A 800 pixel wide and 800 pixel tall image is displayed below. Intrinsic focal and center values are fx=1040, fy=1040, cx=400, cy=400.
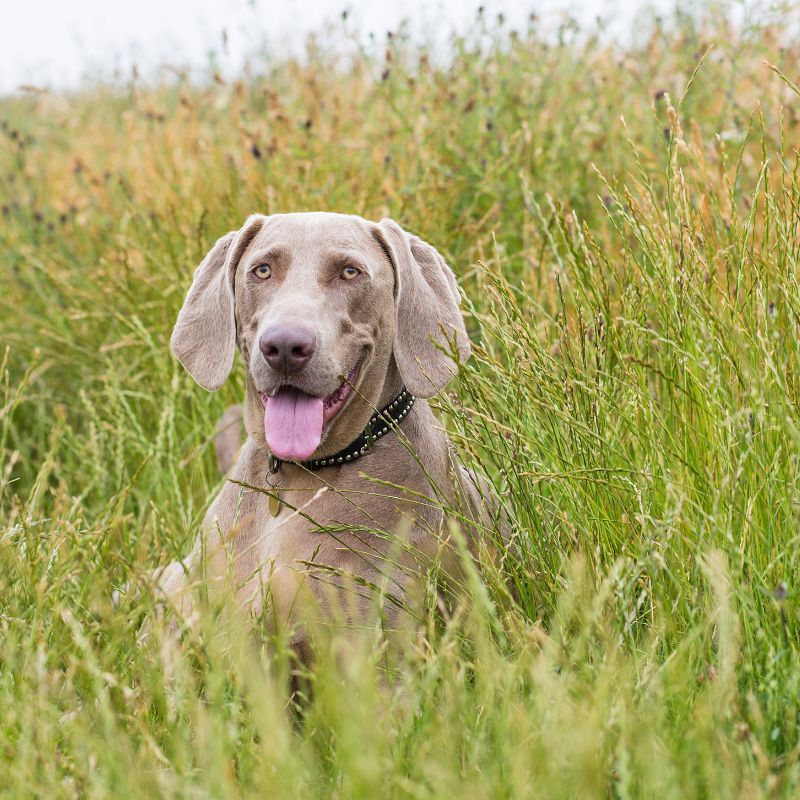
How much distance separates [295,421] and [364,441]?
0.23m

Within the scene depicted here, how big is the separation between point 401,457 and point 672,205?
3.30 ft

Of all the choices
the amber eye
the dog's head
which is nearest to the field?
the dog's head

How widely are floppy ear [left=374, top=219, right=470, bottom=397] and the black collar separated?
0.31 feet

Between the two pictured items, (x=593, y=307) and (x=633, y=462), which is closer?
(x=633, y=462)

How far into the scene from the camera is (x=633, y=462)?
2479 mm

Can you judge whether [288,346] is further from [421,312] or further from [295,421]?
[421,312]

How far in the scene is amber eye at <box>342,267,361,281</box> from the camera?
9.68 feet

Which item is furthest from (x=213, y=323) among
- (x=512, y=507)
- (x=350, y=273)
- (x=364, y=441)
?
(x=512, y=507)

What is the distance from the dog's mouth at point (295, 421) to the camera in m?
2.75

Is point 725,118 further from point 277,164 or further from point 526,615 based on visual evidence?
point 526,615

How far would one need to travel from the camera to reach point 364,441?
2.92 m

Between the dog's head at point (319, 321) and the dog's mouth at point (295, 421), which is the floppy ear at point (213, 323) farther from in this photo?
the dog's mouth at point (295, 421)

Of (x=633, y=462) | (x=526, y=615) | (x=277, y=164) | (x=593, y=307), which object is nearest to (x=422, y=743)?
(x=526, y=615)

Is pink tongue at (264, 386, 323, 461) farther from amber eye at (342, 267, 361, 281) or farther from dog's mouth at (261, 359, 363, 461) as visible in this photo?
amber eye at (342, 267, 361, 281)
